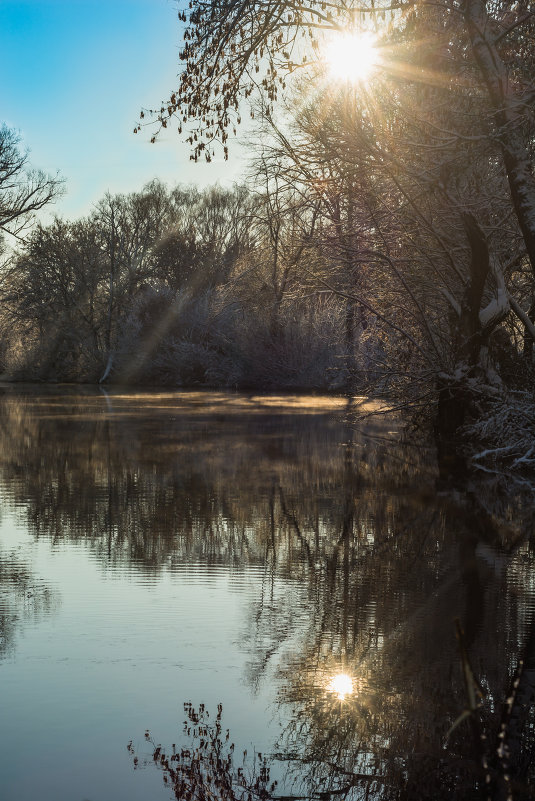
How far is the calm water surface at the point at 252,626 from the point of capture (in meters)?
4.39

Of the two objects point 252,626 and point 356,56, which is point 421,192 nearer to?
point 356,56

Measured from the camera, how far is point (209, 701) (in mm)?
5031

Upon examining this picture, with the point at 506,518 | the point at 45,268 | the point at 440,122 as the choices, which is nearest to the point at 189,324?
the point at 45,268

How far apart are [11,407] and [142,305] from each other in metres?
25.0

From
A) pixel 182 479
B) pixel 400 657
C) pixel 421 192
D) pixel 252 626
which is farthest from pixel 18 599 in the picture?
pixel 421 192

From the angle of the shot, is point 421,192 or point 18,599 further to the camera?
point 421,192

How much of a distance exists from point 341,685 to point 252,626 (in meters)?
1.26

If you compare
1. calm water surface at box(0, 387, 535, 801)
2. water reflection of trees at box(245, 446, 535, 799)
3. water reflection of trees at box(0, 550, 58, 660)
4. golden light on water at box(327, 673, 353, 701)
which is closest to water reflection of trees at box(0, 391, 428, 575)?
calm water surface at box(0, 387, 535, 801)

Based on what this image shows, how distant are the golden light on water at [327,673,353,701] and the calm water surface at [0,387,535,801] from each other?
0.04 ft

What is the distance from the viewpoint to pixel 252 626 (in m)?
6.46

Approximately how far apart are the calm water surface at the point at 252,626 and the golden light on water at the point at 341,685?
0.01 metres

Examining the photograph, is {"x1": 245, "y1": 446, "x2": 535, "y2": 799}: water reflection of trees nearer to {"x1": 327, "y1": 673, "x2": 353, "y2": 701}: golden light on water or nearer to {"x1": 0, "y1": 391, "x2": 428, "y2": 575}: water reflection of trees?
{"x1": 327, "y1": 673, "x2": 353, "y2": 701}: golden light on water

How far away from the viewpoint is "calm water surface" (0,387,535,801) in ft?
14.4

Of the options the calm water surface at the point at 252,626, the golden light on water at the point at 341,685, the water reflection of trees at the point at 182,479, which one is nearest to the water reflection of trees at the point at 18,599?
the calm water surface at the point at 252,626
